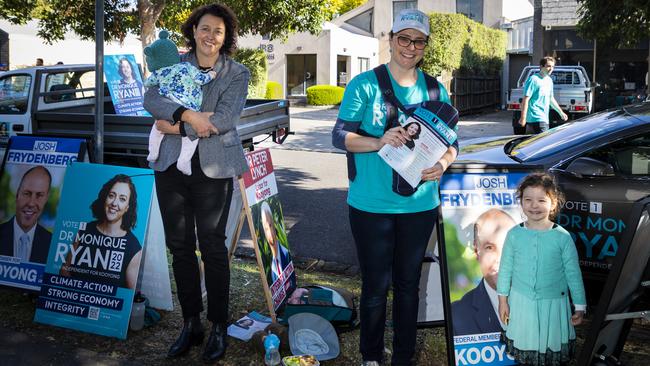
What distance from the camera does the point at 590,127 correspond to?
4.97 meters

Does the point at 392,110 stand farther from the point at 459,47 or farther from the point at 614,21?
the point at 459,47

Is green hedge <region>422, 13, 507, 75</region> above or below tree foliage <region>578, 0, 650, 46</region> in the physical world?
above

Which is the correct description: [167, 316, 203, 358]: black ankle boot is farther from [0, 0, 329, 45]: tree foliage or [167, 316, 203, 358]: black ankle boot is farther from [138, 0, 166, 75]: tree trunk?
[0, 0, 329, 45]: tree foliage

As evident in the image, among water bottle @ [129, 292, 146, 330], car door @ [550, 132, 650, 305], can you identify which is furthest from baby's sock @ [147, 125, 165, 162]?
car door @ [550, 132, 650, 305]

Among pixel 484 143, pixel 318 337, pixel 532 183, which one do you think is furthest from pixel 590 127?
pixel 318 337

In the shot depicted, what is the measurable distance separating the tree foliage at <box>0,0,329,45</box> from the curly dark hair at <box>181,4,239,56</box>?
11.5 metres

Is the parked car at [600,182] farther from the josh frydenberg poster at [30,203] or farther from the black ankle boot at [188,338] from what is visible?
the josh frydenberg poster at [30,203]

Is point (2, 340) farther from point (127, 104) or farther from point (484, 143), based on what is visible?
point (127, 104)

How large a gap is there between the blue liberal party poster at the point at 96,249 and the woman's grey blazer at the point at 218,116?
0.73 m

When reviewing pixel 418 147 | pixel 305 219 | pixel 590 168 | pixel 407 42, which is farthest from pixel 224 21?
pixel 305 219

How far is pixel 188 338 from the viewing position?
392cm

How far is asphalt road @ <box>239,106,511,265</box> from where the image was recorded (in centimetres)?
661

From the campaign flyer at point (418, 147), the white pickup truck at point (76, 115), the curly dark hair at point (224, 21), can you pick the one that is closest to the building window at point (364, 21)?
the white pickup truck at point (76, 115)

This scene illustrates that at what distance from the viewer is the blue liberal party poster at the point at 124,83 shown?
8617 mm
